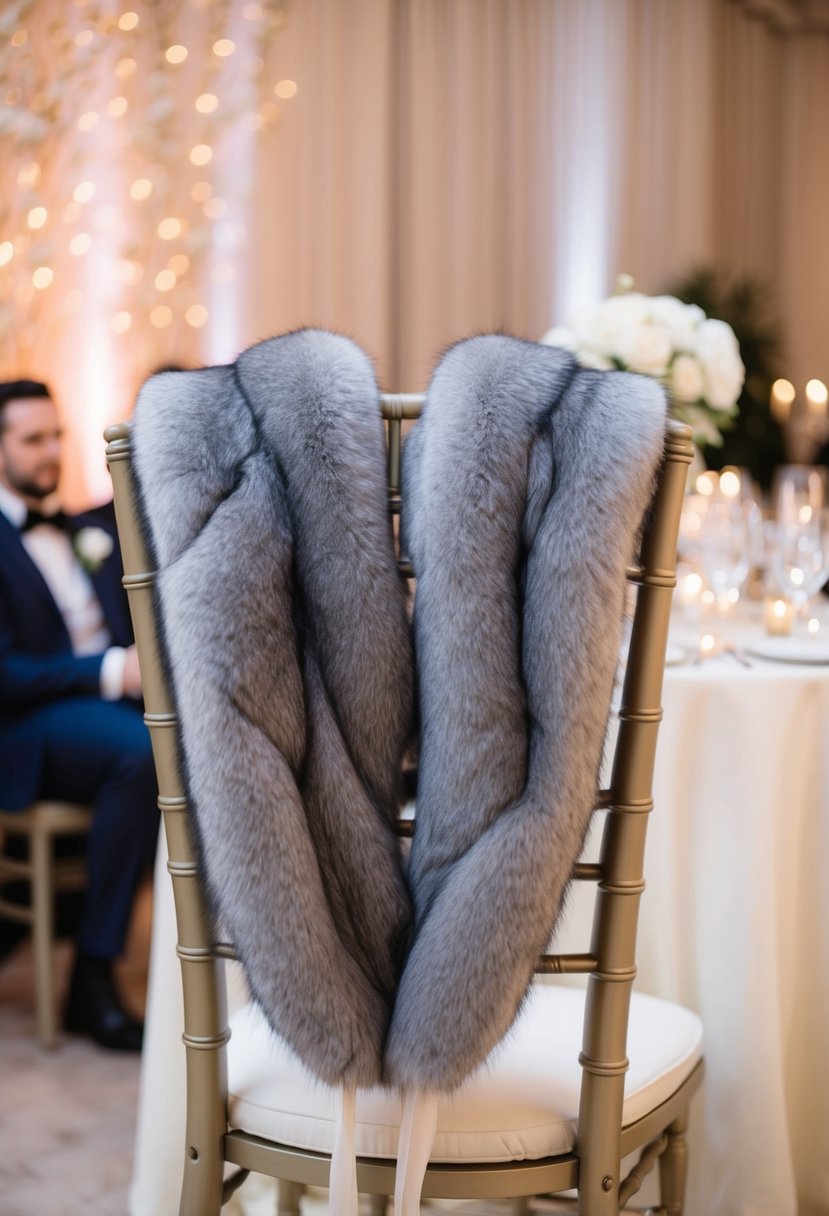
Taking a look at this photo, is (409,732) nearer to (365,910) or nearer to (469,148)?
(365,910)

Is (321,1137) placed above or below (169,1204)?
above

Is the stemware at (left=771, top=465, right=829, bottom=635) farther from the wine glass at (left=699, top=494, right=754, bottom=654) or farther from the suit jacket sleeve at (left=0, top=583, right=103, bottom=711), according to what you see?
the suit jacket sleeve at (left=0, top=583, right=103, bottom=711)

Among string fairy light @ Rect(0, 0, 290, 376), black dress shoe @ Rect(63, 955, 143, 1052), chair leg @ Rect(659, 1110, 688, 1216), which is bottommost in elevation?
black dress shoe @ Rect(63, 955, 143, 1052)

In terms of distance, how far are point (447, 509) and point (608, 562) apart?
0.14 m

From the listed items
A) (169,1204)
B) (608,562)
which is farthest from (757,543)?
(169,1204)

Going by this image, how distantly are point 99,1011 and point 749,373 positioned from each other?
183 inches

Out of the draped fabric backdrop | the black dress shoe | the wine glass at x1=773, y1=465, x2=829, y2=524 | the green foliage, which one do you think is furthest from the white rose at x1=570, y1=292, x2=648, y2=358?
the green foliage

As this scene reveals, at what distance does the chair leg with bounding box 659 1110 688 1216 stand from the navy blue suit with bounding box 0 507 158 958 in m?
1.46

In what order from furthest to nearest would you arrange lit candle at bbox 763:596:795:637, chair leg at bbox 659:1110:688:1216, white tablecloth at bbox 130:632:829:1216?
lit candle at bbox 763:596:795:637
white tablecloth at bbox 130:632:829:1216
chair leg at bbox 659:1110:688:1216

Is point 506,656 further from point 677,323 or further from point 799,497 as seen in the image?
point 677,323

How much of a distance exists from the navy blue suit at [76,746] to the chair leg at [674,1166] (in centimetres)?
146

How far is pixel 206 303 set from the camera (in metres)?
4.41

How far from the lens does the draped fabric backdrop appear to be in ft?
13.1

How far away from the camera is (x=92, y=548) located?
2.86 metres
